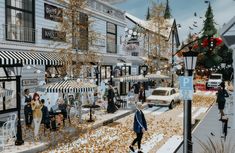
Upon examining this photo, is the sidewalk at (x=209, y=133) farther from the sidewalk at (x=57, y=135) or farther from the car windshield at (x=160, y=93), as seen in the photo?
the sidewalk at (x=57, y=135)

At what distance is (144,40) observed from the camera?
46.3 m

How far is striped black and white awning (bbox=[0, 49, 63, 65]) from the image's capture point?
625 inches

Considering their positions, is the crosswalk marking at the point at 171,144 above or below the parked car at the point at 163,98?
below

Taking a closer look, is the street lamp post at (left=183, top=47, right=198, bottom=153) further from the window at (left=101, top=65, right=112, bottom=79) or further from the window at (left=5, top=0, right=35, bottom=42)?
the window at (left=101, top=65, right=112, bottom=79)

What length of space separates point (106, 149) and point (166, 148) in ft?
7.68

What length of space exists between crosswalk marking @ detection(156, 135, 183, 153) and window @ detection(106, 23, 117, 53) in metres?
19.0

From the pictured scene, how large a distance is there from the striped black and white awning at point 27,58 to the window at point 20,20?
1204mm

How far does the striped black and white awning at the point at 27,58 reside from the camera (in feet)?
52.1

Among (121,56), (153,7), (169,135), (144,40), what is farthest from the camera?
(144,40)

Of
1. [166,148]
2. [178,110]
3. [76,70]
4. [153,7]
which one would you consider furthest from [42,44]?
[153,7]

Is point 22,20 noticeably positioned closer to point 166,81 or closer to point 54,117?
point 54,117

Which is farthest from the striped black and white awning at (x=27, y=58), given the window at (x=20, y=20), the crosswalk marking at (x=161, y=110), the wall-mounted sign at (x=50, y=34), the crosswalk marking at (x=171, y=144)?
the crosswalk marking at (x=171, y=144)

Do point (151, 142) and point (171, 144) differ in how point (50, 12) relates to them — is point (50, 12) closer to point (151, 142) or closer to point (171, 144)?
point (151, 142)

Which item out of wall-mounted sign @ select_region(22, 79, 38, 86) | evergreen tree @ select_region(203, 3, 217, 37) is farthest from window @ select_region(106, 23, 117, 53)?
evergreen tree @ select_region(203, 3, 217, 37)
